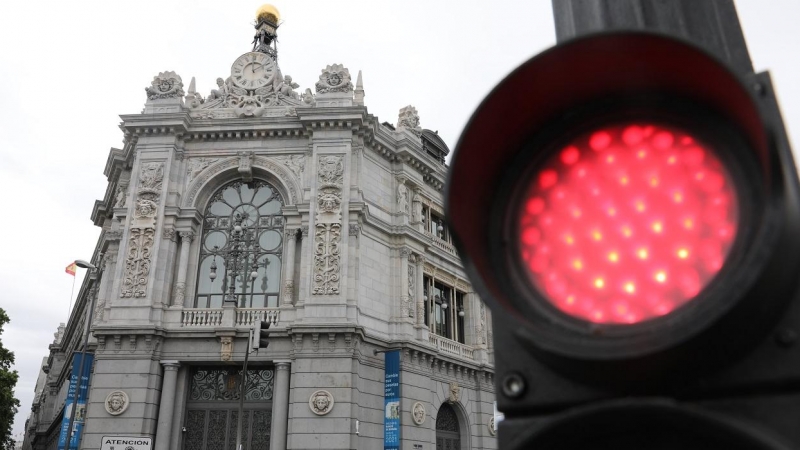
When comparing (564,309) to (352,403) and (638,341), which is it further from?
(352,403)

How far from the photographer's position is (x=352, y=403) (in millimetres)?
20812

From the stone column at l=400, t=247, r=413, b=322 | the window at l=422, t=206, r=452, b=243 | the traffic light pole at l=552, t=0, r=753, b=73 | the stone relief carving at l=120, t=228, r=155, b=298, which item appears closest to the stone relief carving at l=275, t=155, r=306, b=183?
the stone column at l=400, t=247, r=413, b=322

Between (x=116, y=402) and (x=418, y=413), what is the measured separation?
35.2 feet

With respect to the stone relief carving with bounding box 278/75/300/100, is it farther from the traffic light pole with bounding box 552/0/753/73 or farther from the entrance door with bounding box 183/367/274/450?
the traffic light pole with bounding box 552/0/753/73

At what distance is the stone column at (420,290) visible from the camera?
81.7 feet

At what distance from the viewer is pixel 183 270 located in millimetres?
23125

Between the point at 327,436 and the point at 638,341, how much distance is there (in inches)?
815

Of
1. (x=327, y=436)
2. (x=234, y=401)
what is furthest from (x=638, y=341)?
(x=234, y=401)

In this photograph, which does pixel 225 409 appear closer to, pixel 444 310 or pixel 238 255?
pixel 238 255

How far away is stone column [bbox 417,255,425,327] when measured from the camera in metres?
24.9

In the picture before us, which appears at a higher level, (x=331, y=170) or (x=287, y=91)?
(x=287, y=91)

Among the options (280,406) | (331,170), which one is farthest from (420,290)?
(280,406)

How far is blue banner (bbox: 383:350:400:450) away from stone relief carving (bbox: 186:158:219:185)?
10.4 meters

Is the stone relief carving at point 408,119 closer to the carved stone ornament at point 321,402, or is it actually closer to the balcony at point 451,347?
the balcony at point 451,347
